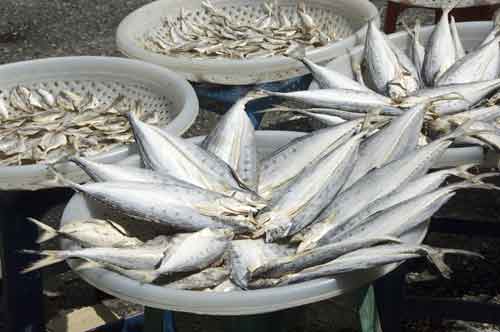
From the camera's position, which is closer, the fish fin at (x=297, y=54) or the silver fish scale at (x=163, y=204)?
the silver fish scale at (x=163, y=204)

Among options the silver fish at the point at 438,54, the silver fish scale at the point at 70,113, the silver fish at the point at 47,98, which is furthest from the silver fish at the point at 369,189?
the silver fish at the point at 47,98

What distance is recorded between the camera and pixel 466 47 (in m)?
2.21

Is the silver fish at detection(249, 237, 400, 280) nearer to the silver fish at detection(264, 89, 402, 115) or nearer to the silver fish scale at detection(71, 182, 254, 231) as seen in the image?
the silver fish scale at detection(71, 182, 254, 231)

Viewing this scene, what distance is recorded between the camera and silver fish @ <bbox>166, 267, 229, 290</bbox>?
123 cm

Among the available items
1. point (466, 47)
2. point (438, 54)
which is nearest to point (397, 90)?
point (438, 54)

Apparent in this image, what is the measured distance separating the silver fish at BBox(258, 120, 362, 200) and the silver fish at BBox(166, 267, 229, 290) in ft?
0.70

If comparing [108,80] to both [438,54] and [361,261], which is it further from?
[361,261]

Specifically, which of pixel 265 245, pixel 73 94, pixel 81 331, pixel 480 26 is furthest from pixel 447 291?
pixel 265 245

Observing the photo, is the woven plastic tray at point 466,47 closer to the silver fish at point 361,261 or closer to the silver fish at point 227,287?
the silver fish at point 361,261

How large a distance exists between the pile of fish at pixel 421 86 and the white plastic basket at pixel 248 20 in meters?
0.14

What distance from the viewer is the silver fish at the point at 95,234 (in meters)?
1.28

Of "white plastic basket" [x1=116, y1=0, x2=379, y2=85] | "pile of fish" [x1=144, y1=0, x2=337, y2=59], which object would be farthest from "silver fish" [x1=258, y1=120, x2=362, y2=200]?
"pile of fish" [x1=144, y1=0, x2=337, y2=59]

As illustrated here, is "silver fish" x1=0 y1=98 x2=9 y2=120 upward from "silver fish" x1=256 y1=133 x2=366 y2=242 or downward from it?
Answer: downward

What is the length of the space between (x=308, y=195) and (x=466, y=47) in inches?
42.7
